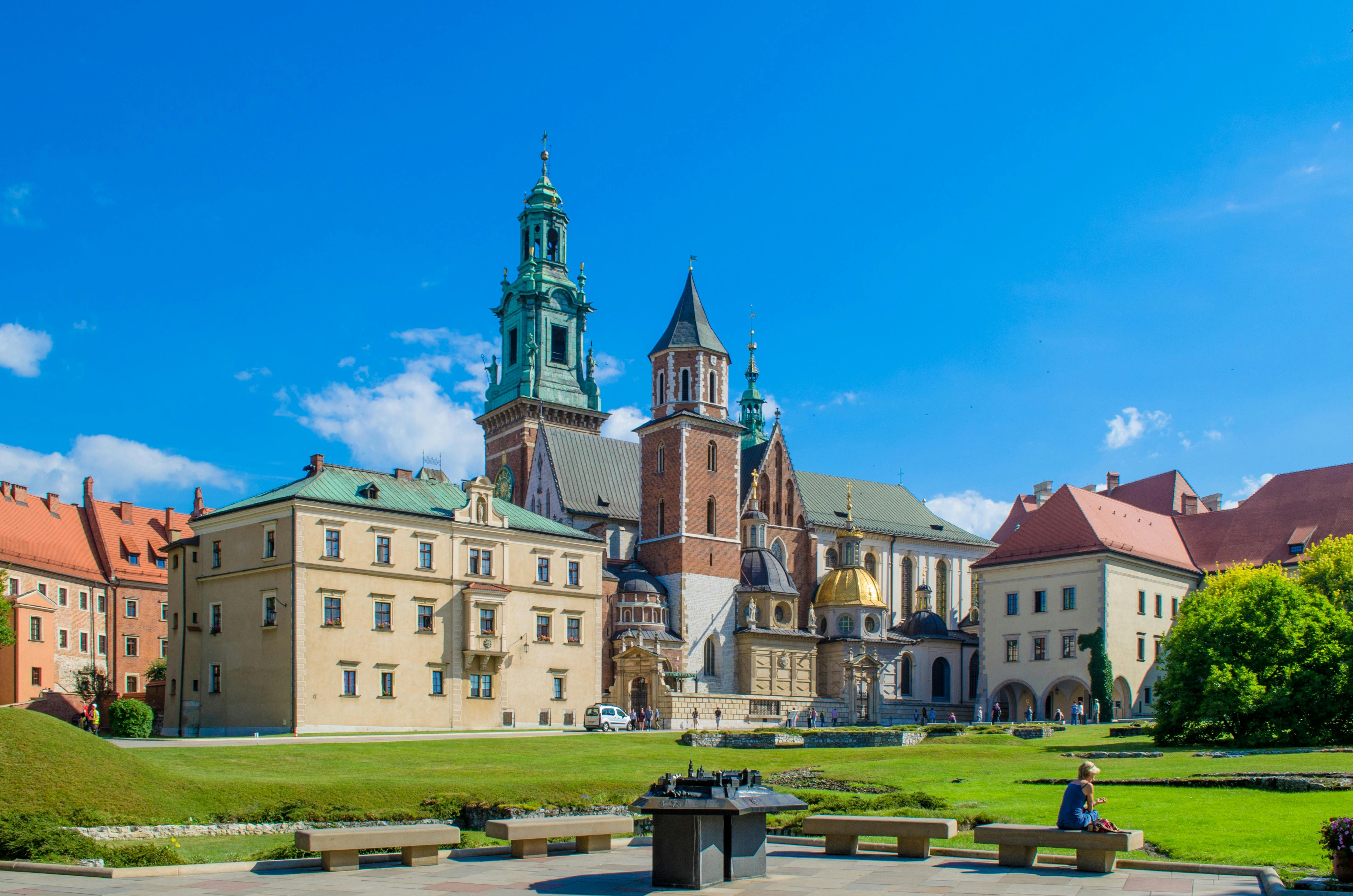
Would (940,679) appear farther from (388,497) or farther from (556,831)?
(556,831)

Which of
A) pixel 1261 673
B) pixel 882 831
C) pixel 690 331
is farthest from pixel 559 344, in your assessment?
pixel 882 831

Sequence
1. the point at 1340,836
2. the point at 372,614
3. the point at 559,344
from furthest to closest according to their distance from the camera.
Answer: the point at 559,344, the point at 372,614, the point at 1340,836

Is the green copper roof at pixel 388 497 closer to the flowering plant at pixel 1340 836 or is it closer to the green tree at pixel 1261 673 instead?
the green tree at pixel 1261 673

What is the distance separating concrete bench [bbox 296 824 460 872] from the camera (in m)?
15.0

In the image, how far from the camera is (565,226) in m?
94.4

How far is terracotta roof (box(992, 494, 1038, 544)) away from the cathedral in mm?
8917

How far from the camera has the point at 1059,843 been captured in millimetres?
14531

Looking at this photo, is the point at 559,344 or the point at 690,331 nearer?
the point at 690,331

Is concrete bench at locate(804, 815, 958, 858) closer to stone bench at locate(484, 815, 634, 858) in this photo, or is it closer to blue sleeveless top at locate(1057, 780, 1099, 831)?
blue sleeveless top at locate(1057, 780, 1099, 831)

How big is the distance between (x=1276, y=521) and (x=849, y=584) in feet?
81.6

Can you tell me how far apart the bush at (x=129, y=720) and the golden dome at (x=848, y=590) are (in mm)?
44724

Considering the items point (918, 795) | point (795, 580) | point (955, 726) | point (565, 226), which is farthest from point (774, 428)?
point (918, 795)

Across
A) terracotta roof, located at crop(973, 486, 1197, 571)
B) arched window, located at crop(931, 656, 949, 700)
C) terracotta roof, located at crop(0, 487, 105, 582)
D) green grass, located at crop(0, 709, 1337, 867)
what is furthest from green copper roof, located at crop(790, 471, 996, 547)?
green grass, located at crop(0, 709, 1337, 867)

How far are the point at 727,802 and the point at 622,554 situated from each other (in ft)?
201
